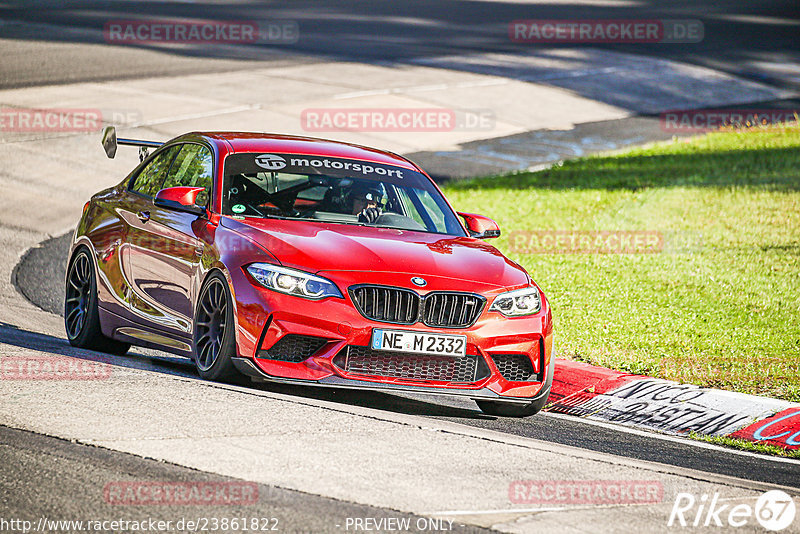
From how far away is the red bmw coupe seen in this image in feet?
24.8

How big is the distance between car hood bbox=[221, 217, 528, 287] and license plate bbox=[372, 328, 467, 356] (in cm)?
39

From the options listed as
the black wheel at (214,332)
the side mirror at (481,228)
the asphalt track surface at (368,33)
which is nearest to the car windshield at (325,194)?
the side mirror at (481,228)

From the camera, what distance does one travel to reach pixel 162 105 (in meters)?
24.1

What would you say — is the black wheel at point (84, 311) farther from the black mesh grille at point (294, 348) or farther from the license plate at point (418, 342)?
the license plate at point (418, 342)

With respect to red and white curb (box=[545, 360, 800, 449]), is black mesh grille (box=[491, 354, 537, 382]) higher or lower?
higher

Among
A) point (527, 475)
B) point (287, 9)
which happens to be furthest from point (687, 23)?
point (527, 475)

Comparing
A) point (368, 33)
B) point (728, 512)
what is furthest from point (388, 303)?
point (368, 33)

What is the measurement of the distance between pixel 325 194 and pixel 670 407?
9.43 ft

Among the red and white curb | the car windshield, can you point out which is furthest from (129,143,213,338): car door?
the red and white curb

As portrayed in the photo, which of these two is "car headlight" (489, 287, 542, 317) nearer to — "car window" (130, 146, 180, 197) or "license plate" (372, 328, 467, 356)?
"license plate" (372, 328, 467, 356)

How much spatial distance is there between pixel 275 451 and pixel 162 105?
1862 centimetres

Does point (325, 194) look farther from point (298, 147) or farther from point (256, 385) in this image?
point (256, 385)

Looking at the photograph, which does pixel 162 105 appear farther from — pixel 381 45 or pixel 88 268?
pixel 88 268

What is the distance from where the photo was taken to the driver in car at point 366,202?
8.77 metres
